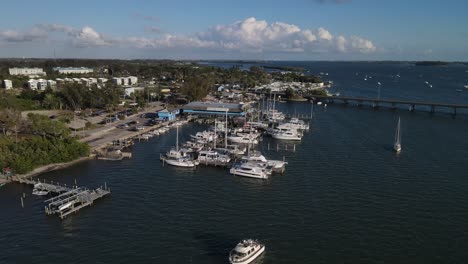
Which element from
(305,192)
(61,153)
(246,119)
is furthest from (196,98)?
(305,192)

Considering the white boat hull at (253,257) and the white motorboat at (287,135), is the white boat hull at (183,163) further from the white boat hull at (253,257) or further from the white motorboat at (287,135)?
the white boat hull at (253,257)

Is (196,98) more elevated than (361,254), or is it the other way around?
(196,98)

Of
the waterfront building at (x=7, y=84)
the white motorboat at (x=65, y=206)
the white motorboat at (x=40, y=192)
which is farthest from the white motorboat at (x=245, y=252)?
the waterfront building at (x=7, y=84)

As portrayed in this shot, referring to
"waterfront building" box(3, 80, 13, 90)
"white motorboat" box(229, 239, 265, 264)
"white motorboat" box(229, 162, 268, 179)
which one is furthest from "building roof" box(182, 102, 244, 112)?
"waterfront building" box(3, 80, 13, 90)

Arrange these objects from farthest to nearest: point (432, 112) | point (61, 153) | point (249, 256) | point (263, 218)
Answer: point (432, 112), point (61, 153), point (263, 218), point (249, 256)

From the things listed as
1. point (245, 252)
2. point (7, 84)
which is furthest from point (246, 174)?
point (7, 84)

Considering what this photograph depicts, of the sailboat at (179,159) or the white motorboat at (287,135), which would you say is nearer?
the sailboat at (179,159)

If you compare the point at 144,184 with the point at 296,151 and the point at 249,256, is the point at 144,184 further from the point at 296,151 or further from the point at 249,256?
the point at 296,151

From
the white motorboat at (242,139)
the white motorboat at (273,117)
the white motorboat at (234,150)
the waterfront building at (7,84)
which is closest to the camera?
the white motorboat at (234,150)
